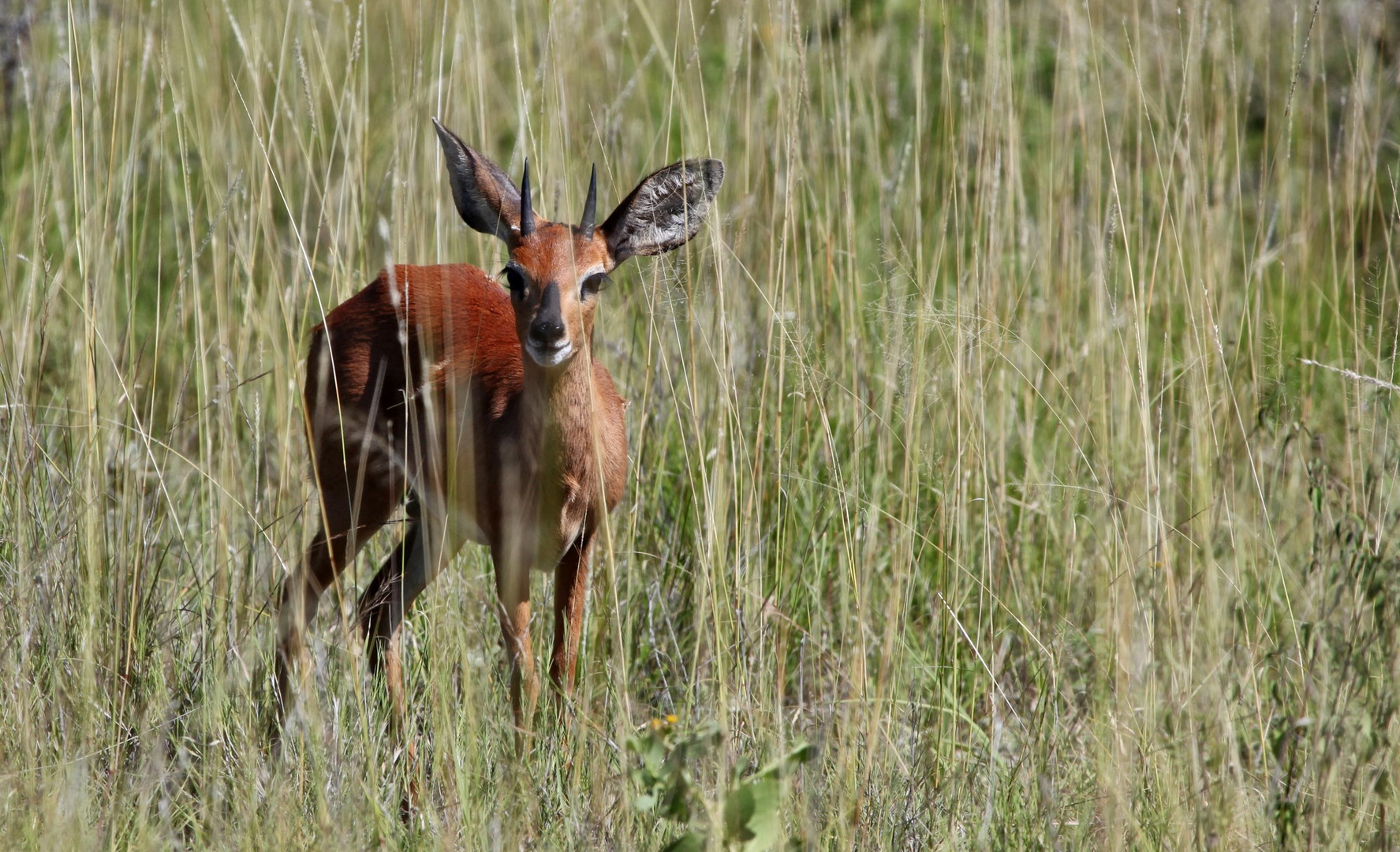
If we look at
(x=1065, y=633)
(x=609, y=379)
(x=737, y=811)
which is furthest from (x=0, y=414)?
(x=1065, y=633)

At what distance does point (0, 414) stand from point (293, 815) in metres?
1.44

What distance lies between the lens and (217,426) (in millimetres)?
4207

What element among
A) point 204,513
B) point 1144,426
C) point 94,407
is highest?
point 94,407

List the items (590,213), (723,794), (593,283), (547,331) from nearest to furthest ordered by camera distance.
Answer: (723,794), (547,331), (590,213), (593,283)

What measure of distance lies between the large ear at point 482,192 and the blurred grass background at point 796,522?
0.14m

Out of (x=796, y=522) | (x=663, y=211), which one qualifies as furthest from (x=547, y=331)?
(x=796, y=522)

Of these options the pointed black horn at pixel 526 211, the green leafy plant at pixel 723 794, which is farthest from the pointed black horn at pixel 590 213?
the green leafy plant at pixel 723 794

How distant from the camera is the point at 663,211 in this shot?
338 cm

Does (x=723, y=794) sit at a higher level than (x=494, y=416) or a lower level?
lower

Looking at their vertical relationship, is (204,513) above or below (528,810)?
above

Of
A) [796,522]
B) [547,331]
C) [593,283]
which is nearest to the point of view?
[547,331]

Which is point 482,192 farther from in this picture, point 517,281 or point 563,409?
point 563,409

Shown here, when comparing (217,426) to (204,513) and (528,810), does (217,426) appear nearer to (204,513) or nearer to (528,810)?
(204,513)

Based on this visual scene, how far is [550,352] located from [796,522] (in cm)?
113
